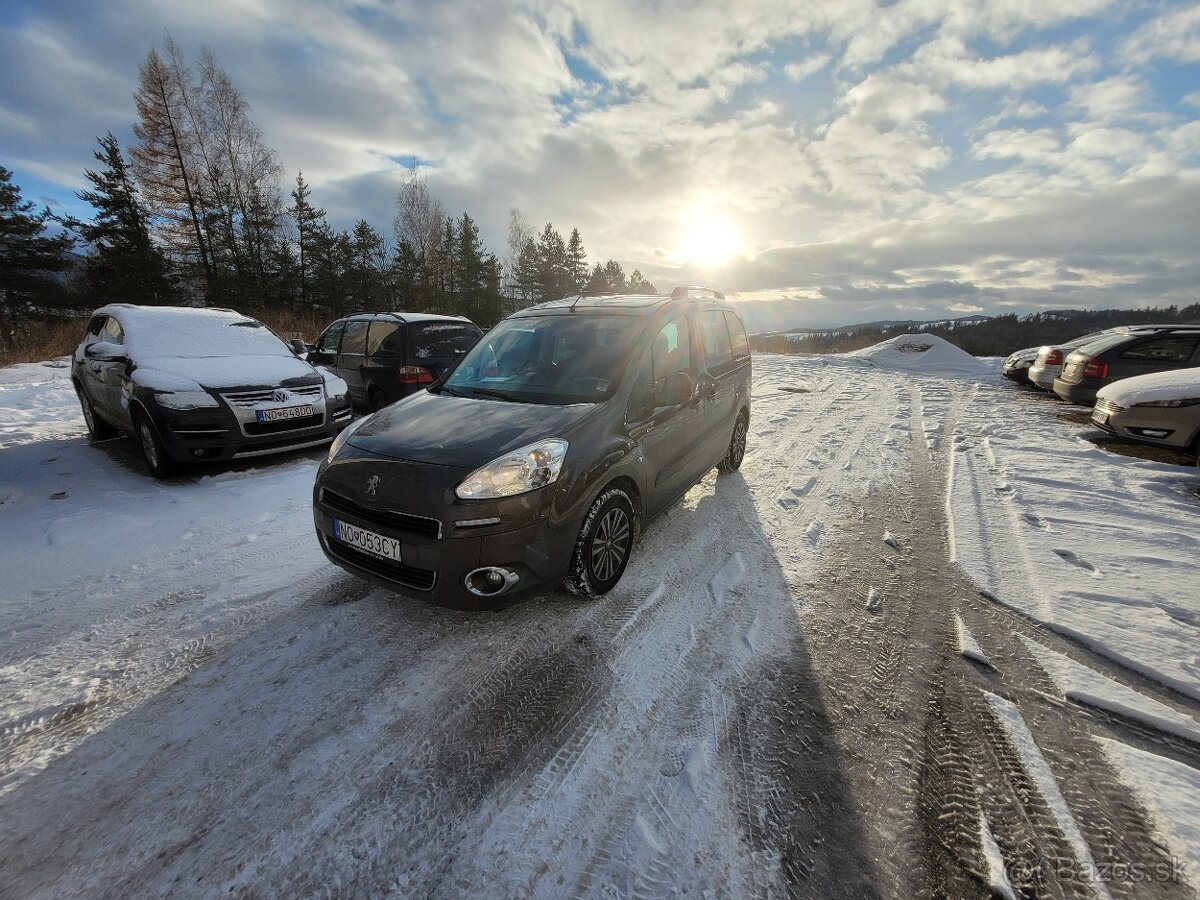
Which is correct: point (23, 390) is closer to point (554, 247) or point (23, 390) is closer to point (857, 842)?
point (857, 842)

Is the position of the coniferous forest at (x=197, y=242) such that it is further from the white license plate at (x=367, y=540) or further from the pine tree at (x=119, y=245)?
the white license plate at (x=367, y=540)

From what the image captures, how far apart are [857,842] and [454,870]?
1369 millimetres

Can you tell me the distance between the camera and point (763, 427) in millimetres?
7637

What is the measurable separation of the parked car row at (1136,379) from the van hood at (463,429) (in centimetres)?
722

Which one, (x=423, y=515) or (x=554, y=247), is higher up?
(x=554, y=247)

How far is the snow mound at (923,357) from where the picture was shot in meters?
17.4

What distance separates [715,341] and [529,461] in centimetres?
285

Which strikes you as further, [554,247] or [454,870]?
[554,247]

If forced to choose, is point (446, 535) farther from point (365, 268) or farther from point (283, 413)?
point (365, 268)

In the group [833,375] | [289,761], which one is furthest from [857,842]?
[833,375]

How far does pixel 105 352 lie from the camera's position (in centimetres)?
582

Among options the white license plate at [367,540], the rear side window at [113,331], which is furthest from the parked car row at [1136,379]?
the rear side window at [113,331]

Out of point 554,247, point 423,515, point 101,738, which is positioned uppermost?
point 554,247

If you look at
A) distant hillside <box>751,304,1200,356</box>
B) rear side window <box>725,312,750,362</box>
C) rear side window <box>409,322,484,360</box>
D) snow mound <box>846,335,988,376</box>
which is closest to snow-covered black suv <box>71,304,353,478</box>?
rear side window <box>409,322,484,360</box>
